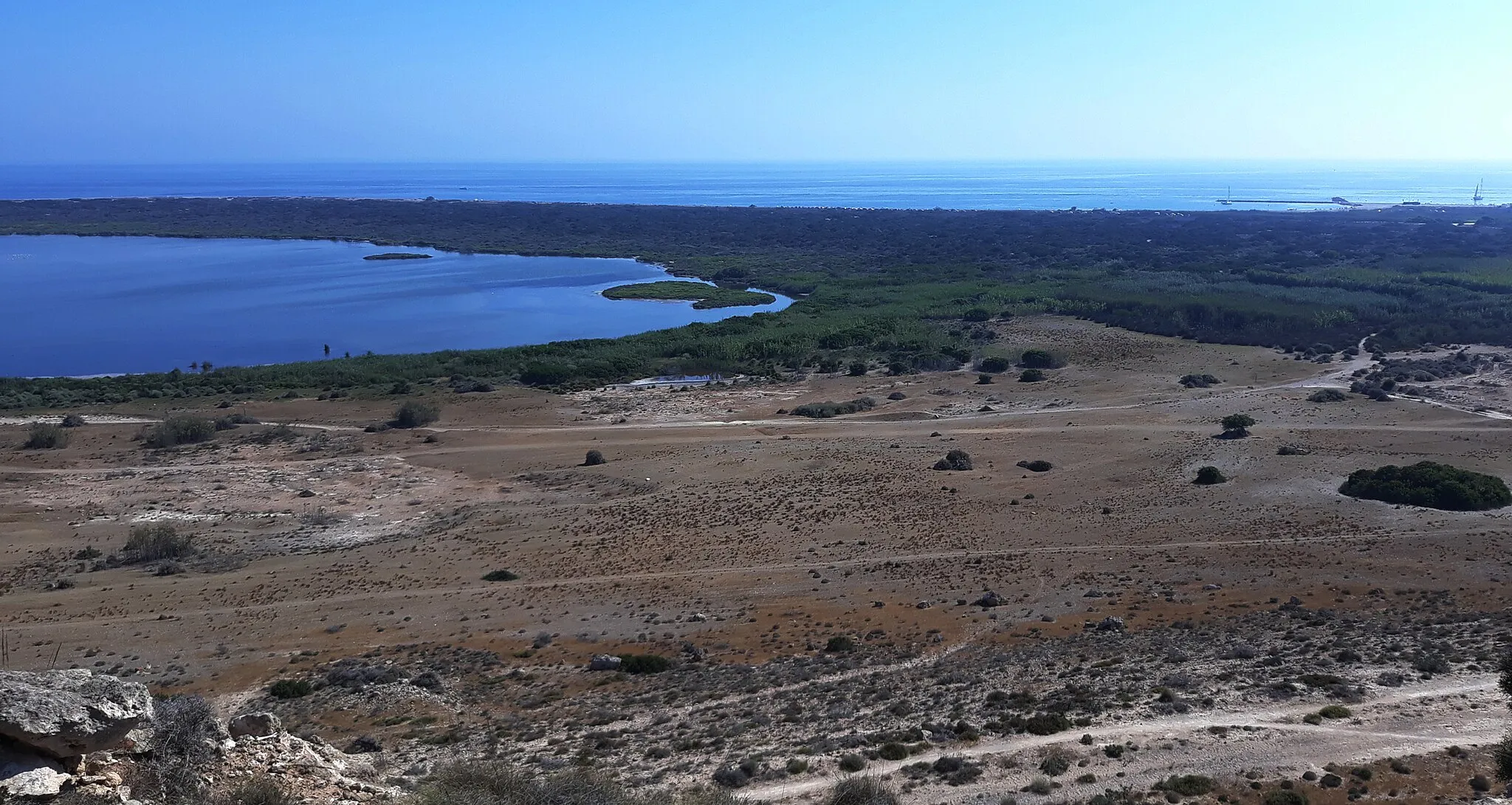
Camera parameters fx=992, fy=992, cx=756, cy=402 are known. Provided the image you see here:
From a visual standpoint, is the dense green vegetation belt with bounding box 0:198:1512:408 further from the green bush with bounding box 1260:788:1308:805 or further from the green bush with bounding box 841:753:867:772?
the green bush with bounding box 1260:788:1308:805

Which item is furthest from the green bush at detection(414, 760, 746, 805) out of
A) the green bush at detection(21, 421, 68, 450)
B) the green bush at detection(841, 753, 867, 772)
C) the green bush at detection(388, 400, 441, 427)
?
the green bush at detection(21, 421, 68, 450)

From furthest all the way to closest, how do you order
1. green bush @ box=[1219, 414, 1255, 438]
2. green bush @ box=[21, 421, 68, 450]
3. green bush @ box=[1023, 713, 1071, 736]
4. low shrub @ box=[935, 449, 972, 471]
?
1. green bush @ box=[1219, 414, 1255, 438]
2. green bush @ box=[21, 421, 68, 450]
3. low shrub @ box=[935, 449, 972, 471]
4. green bush @ box=[1023, 713, 1071, 736]

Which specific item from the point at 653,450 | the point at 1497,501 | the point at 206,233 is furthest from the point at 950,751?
the point at 206,233

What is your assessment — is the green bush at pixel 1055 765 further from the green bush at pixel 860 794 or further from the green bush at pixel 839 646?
the green bush at pixel 839 646

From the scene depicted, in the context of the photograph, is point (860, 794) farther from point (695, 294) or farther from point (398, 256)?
point (398, 256)

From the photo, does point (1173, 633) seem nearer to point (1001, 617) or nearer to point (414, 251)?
point (1001, 617)

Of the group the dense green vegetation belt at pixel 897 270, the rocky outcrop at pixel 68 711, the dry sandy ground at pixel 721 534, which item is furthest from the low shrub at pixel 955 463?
the rocky outcrop at pixel 68 711
